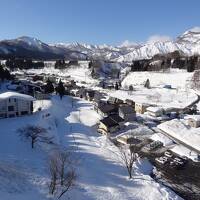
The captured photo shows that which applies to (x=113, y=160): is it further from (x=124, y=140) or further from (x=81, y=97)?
(x=81, y=97)

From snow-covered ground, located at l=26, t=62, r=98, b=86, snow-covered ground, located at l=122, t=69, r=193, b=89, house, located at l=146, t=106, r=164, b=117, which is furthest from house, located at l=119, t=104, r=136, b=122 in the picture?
snow-covered ground, located at l=26, t=62, r=98, b=86

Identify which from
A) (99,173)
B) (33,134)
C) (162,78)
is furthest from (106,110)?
(162,78)

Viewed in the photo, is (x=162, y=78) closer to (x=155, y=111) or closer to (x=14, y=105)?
(x=155, y=111)

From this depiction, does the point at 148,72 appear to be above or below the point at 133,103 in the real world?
above

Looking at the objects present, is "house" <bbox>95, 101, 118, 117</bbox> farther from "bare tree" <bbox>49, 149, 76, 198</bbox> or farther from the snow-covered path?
"bare tree" <bbox>49, 149, 76, 198</bbox>

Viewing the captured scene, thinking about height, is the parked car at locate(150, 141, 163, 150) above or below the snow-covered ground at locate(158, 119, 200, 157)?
below

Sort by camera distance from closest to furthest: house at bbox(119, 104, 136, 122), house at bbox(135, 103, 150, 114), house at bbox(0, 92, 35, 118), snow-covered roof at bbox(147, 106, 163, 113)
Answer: house at bbox(0, 92, 35, 118) < house at bbox(119, 104, 136, 122) < snow-covered roof at bbox(147, 106, 163, 113) < house at bbox(135, 103, 150, 114)

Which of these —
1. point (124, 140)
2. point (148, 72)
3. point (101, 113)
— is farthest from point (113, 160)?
point (148, 72)
